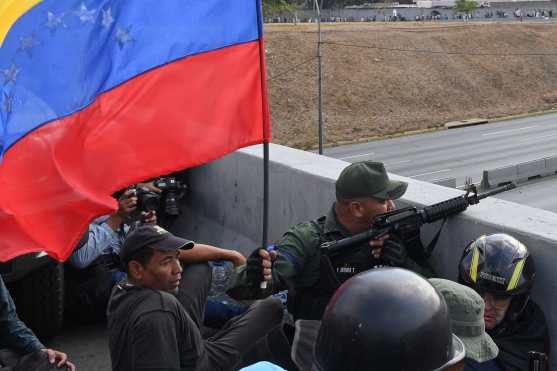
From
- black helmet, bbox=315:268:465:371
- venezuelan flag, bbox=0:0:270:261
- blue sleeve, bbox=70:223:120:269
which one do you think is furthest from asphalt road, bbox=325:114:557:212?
black helmet, bbox=315:268:465:371

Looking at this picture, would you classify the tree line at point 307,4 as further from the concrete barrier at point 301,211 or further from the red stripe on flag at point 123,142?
the red stripe on flag at point 123,142

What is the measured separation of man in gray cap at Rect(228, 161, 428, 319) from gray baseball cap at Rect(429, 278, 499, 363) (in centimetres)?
114

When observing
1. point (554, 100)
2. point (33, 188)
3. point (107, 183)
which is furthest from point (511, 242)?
point (554, 100)

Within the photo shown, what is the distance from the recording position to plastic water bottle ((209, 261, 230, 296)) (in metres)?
4.69

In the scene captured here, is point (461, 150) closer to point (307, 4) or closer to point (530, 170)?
point (530, 170)

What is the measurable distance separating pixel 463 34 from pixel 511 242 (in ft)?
219

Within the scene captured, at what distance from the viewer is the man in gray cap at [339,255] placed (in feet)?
12.9

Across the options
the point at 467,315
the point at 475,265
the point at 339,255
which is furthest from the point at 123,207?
the point at 467,315

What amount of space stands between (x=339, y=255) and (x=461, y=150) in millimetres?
39563

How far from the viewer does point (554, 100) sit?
58875mm

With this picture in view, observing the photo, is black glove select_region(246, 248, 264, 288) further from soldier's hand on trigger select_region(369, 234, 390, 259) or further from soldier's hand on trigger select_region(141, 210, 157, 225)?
soldier's hand on trigger select_region(141, 210, 157, 225)

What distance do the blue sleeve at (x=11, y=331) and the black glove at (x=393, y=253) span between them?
190 centimetres

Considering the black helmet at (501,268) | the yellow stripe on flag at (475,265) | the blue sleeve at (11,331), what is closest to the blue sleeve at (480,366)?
the black helmet at (501,268)

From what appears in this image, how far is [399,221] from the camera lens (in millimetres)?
3902
